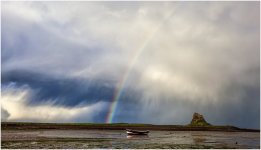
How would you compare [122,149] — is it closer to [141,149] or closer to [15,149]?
[141,149]

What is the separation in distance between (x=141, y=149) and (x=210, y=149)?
10912mm

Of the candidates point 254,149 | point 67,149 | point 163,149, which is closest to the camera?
point 67,149

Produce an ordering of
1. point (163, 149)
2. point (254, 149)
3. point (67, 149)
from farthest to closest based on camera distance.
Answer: point (254, 149) → point (163, 149) → point (67, 149)

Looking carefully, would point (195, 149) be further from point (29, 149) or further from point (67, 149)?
point (29, 149)

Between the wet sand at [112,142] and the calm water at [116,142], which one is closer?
the wet sand at [112,142]

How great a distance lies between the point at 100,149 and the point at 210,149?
17.0 meters

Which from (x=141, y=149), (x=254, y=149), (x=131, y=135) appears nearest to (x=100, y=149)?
(x=141, y=149)

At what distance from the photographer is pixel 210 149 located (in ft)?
162

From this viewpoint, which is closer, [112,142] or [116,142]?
[112,142]

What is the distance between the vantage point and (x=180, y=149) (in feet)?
159

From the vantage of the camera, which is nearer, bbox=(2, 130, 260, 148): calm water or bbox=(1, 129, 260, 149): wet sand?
bbox=(1, 129, 260, 149): wet sand

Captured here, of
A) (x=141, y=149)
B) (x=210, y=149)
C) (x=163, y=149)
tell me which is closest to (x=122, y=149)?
(x=141, y=149)

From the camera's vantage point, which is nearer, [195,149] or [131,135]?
[195,149]

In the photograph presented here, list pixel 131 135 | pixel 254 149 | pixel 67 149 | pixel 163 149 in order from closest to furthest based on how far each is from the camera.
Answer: pixel 67 149
pixel 163 149
pixel 254 149
pixel 131 135
